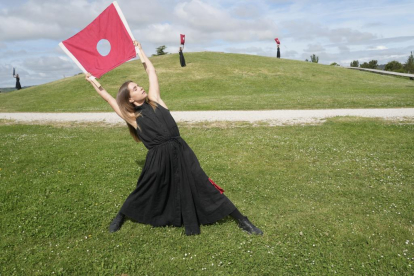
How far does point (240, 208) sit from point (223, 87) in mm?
28489

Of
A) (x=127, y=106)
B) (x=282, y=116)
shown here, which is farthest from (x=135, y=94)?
(x=282, y=116)

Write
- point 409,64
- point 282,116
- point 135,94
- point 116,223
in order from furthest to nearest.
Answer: point 409,64 < point 282,116 < point 116,223 < point 135,94

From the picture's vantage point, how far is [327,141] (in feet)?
35.3

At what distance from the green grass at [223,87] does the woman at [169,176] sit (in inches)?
595

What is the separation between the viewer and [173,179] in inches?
204

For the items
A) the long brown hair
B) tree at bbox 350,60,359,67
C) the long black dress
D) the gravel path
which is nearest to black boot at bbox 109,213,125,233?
the long black dress

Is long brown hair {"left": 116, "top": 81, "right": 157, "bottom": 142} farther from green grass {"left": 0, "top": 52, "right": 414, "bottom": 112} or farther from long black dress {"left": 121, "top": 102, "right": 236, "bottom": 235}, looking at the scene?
green grass {"left": 0, "top": 52, "right": 414, "bottom": 112}

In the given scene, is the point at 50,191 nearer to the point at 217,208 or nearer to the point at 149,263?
the point at 149,263

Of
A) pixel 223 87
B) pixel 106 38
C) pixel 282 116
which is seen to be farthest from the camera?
pixel 223 87

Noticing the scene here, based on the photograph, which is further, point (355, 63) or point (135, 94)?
point (355, 63)

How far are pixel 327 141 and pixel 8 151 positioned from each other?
10.8 metres

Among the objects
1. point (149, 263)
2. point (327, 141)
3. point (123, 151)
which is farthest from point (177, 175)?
point (327, 141)

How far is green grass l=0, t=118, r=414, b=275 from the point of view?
177 inches

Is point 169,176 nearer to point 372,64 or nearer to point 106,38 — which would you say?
point 106,38
